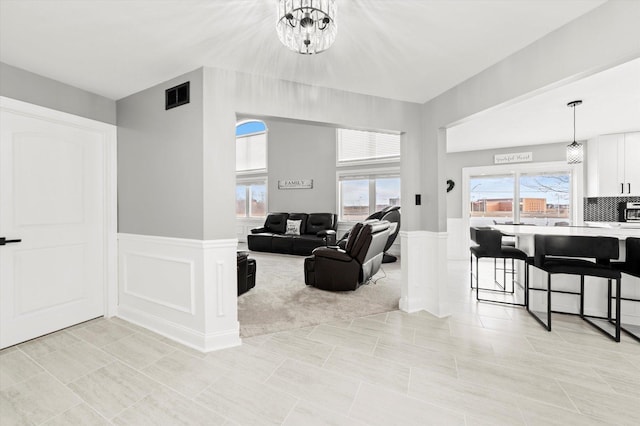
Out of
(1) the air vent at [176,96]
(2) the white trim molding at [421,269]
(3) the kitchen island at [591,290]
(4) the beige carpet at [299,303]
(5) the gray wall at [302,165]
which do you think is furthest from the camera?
(5) the gray wall at [302,165]

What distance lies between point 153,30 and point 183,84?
0.59m

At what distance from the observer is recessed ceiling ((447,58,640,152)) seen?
298 cm

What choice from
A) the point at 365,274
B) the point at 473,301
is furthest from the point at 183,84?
the point at 473,301

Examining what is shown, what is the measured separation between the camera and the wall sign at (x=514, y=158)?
5946 millimetres

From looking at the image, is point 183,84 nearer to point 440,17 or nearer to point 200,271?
point 200,271

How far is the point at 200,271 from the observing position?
237cm

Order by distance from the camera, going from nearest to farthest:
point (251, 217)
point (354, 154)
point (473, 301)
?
A: 1. point (473, 301)
2. point (354, 154)
3. point (251, 217)

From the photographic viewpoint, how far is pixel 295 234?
6.86 metres

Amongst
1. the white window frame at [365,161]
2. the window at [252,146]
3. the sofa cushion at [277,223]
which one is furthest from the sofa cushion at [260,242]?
the white window frame at [365,161]

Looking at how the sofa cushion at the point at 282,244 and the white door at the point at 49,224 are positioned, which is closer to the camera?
the white door at the point at 49,224

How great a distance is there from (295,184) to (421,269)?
5.17 meters

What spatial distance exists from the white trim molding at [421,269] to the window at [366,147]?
3.81 meters

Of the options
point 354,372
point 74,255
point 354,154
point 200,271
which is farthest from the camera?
point 354,154

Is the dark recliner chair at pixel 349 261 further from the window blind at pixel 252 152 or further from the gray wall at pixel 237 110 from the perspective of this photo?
the window blind at pixel 252 152
